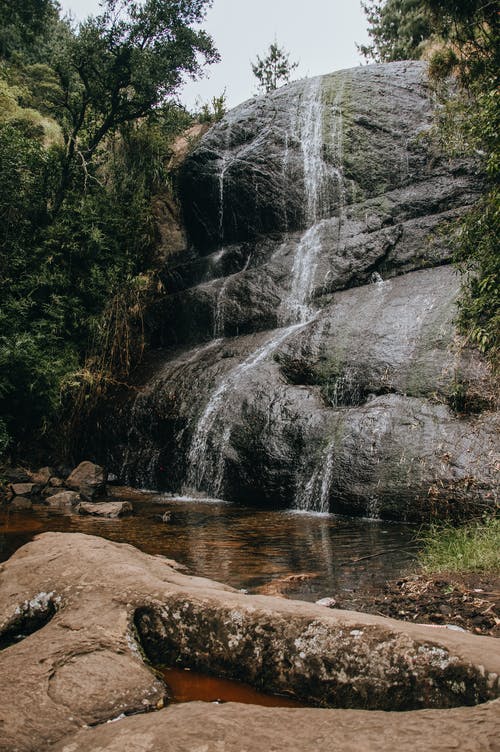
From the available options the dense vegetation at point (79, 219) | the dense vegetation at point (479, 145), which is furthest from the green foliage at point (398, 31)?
the dense vegetation at point (79, 219)

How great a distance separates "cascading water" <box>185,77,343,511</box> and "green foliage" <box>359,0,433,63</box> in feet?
11.5

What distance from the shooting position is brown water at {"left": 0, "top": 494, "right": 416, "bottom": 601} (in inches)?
209

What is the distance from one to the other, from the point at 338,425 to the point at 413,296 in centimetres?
328

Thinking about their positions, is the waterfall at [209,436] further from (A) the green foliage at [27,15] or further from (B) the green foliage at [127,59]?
(A) the green foliage at [27,15]

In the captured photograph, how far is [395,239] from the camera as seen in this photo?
1245 centimetres

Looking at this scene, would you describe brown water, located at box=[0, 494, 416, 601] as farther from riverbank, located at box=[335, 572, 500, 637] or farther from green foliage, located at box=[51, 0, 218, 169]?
green foliage, located at box=[51, 0, 218, 169]

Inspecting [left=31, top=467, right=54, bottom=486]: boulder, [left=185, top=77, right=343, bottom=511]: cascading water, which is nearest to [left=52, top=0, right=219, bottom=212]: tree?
[left=185, top=77, right=343, bottom=511]: cascading water

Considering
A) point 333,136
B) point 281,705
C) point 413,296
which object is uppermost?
point 333,136

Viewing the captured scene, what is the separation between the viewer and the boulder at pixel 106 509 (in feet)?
28.1

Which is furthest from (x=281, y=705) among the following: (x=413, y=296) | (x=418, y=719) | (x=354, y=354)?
(x=413, y=296)

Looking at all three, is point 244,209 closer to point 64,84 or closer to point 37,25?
point 64,84

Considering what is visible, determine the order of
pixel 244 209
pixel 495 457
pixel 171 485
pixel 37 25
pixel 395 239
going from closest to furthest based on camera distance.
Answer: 1. pixel 495 457
2. pixel 171 485
3. pixel 395 239
4. pixel 37 25
5. pixel 244 209

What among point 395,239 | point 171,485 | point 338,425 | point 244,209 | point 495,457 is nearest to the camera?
point 495,457

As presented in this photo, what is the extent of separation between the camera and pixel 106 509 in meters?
8.64
